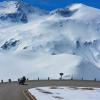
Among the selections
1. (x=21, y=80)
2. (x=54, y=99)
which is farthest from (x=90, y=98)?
(x=21, y=80)

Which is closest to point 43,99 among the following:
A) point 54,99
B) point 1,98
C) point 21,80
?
point 54,99

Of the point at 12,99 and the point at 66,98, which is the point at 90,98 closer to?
the point at 66,98

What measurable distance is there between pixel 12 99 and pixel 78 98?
6.40m

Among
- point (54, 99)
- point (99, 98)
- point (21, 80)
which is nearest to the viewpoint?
point (54, 99)

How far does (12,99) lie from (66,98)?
5217 millimetres

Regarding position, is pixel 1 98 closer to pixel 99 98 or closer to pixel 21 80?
pixel 99 98

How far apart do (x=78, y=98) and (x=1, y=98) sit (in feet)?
24.9

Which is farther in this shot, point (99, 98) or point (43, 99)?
point (99, 98)

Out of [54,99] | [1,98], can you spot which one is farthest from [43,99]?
[1,98]

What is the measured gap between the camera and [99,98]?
4834 centimetres

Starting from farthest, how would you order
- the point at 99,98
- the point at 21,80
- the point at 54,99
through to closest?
the point at 21,80 → the point at 99,98 → the point at 54,99

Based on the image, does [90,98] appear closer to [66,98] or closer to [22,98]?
[66,98]

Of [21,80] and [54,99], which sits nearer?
[54,99]

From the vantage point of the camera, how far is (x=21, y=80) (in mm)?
85562
